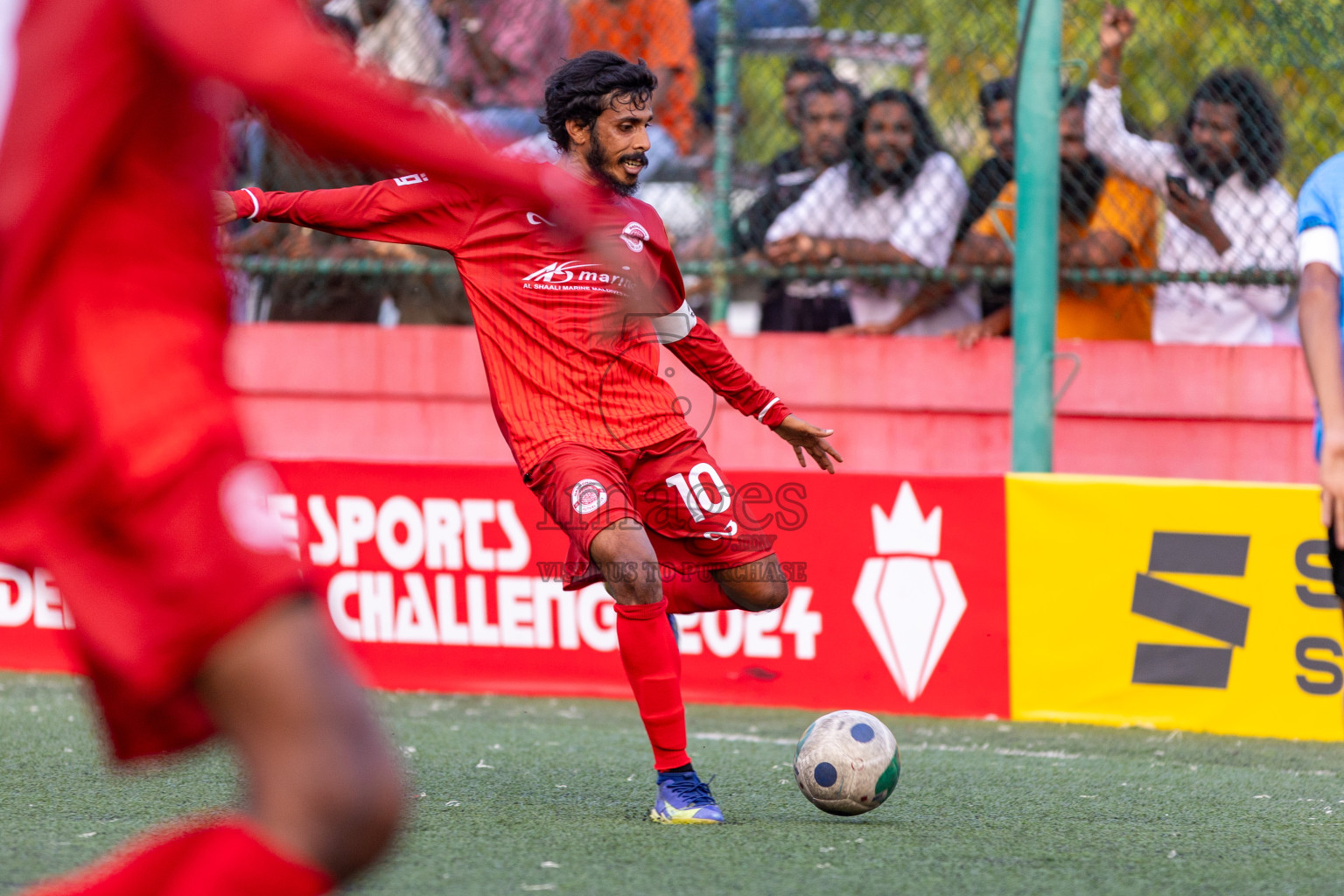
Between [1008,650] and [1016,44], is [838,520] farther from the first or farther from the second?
[1016,44]

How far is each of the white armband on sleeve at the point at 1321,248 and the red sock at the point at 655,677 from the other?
1.99 m

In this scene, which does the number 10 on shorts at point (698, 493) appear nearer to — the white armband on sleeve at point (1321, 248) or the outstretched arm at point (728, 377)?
the outstretched arm at point (728, 377)

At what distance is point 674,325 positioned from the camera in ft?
16.4

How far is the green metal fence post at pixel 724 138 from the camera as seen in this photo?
315 inches

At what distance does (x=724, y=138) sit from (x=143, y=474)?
6.28m

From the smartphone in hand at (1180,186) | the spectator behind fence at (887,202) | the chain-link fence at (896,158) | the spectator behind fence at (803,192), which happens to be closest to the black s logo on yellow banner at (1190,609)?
the chain-link fence at (896,158)

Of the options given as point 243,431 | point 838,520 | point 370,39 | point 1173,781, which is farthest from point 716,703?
point 243,431

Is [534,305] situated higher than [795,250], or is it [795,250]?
[795,250]

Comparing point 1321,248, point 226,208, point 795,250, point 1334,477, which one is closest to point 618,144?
point 226,208

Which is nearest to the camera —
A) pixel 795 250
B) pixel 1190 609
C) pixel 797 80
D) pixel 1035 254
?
pixel 1190 609

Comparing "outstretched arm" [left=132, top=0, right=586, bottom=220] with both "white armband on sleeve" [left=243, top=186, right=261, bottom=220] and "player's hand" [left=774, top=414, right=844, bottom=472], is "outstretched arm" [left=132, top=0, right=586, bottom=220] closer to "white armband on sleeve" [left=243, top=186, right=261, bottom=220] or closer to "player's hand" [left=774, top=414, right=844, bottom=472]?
"white armband on sleeve" [left=243, top=186, right=261, bottom=220]

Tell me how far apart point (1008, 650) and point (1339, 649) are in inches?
48.9

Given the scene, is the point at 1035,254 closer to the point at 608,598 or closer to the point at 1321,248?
the point at 608,598

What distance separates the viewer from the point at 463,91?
8609 mm
